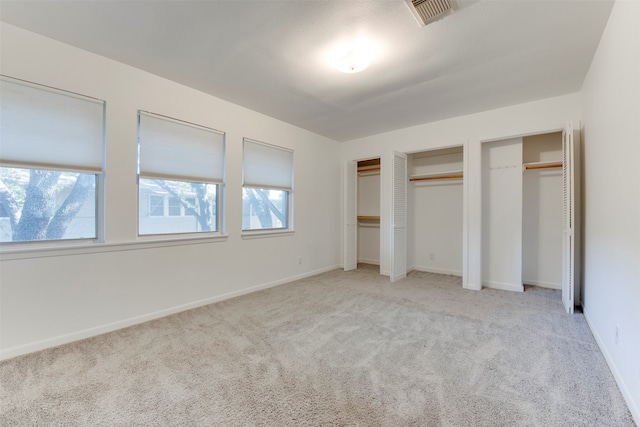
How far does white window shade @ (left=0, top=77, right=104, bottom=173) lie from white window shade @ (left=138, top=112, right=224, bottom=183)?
392 millimetres

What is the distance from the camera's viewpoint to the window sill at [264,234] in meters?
3.90

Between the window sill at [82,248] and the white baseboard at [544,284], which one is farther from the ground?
the window sill at [82,248]

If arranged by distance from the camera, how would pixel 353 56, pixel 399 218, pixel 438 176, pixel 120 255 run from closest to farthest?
1. pixel 353 56
2. pixel 120 255
3. pixel 399 218
4. pixel 438 176

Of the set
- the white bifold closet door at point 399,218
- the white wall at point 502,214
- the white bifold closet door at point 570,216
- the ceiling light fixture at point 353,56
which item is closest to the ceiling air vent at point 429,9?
the ceiling light fixture at point 353,56

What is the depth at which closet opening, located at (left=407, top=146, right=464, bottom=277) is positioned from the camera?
4.99 m

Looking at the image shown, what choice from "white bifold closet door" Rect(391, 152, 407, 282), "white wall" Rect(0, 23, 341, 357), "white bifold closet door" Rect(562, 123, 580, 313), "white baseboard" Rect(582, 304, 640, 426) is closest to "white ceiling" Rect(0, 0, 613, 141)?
"white wall" Rect(0, 23, 341, 357)

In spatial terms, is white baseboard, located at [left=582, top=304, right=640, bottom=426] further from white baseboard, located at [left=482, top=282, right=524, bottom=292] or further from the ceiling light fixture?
the ceiling light fixture

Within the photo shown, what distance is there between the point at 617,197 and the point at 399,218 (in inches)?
114

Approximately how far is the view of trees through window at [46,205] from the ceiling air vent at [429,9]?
3.15m

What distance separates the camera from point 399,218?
4715 mm

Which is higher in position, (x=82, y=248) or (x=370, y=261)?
(x=82, y=248)

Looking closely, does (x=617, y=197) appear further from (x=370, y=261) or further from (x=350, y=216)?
(x=370, y=261)

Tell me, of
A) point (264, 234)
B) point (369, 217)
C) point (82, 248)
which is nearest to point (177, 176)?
point (82, 248)

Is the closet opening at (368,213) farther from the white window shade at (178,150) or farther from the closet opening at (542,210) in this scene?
the white window shade at (178,150)
